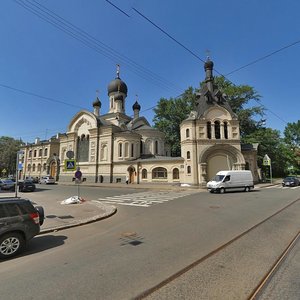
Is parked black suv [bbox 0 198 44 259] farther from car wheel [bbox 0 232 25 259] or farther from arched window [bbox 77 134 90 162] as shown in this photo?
arched window [bbox 77 134 90 162]

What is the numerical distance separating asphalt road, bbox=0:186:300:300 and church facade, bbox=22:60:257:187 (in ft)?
61.2

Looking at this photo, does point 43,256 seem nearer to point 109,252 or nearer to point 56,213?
point 109,252

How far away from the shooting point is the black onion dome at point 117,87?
48.3 meters

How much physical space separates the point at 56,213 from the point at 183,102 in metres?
38.3

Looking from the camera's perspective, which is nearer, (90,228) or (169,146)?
(90,228)

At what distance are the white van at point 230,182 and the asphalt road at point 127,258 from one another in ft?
44.3

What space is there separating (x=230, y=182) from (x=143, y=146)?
21806 mm

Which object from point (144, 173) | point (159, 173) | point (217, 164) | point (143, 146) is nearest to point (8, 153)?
point (143, 146)

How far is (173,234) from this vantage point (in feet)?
A: 23.9

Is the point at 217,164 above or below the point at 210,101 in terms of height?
below

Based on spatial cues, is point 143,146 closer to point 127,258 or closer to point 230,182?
point 230,182

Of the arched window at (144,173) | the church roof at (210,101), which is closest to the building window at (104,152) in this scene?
the arched window at (144,173)

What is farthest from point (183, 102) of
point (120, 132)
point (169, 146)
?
point (120, 132)

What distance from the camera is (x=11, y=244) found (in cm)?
564
